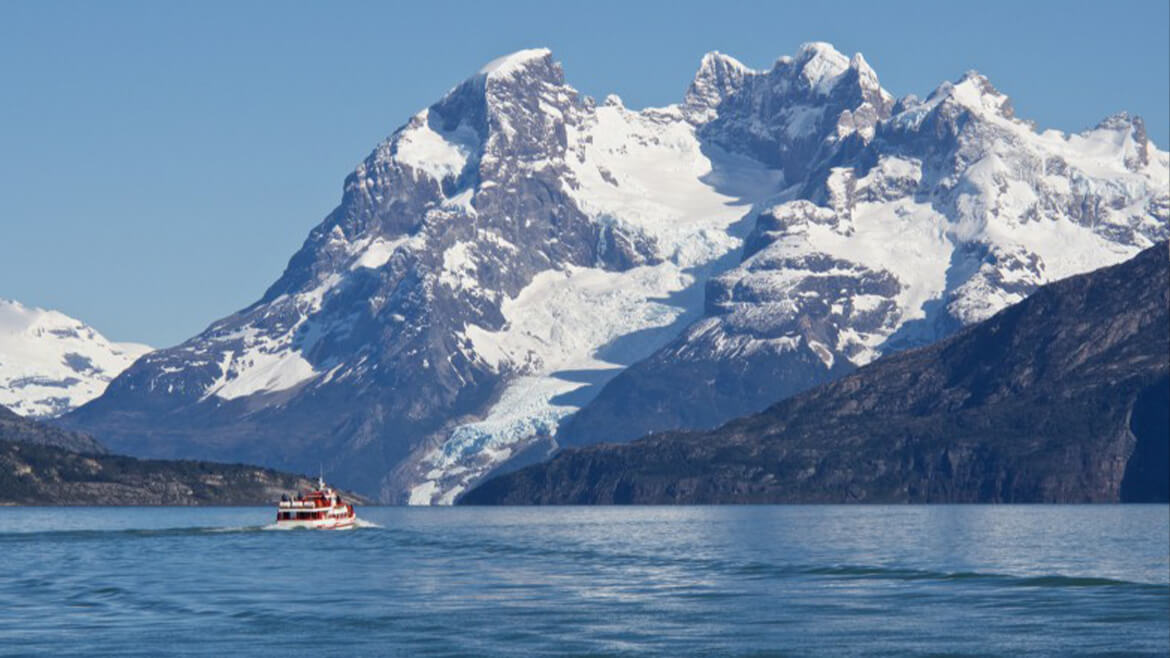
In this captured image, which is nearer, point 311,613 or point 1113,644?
point 1113,644

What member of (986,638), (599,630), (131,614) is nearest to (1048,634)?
(986,638)

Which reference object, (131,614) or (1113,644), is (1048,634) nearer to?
(1113,644)

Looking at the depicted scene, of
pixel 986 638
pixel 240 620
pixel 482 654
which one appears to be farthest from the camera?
pixel 240 620

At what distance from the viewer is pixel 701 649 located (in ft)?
561

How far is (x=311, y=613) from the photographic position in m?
199

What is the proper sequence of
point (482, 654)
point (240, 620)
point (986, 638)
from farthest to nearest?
point (240, 620) → point (986, 638) → point (482, 654)

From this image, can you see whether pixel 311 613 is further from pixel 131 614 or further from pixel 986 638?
pixel 986 638

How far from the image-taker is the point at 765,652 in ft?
555

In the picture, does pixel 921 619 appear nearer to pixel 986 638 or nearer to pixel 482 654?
pixel 986 638

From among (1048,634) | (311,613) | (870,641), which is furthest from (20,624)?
(1048,634)

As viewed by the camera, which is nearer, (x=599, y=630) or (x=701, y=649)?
(x=701, y=649)

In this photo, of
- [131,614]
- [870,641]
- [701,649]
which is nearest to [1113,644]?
[870,641]

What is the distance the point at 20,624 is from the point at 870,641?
75.1m

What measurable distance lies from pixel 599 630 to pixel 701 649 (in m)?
15.4
